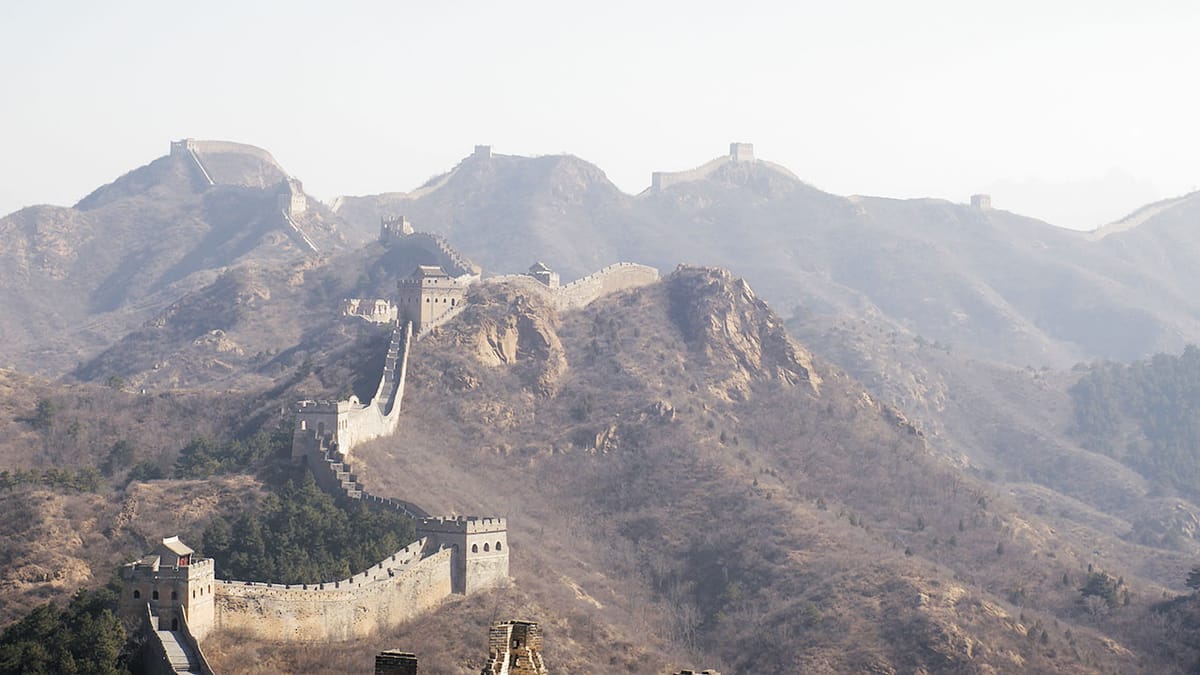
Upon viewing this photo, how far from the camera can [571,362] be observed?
137 metres

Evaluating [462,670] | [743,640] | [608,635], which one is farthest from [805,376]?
[462,670]

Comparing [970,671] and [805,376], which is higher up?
[805,376]

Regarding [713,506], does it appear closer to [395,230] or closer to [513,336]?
[513,336]

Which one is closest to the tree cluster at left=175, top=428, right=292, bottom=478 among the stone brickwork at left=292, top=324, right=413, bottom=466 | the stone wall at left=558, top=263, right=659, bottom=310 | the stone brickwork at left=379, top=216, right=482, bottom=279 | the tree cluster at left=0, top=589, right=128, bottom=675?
the stone brickwork at left=292, top=324, right=413, bottom=466

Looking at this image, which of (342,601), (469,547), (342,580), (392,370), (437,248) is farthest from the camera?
(437,248)

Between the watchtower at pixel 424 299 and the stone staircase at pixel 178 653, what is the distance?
5258 cm

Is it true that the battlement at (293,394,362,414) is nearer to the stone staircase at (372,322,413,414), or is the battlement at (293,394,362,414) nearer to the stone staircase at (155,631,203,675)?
the stone staircase at (372,322,413,414)

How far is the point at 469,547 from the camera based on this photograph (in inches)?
3691

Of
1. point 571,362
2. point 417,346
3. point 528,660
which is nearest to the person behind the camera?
point 528,660

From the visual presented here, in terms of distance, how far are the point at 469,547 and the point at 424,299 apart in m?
37.0

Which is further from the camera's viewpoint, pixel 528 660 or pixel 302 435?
pixel 302 435

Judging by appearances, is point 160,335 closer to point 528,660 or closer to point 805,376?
point 805,376

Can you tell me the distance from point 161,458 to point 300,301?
205ft

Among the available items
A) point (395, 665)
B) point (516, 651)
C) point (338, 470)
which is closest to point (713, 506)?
point (338, 470)
